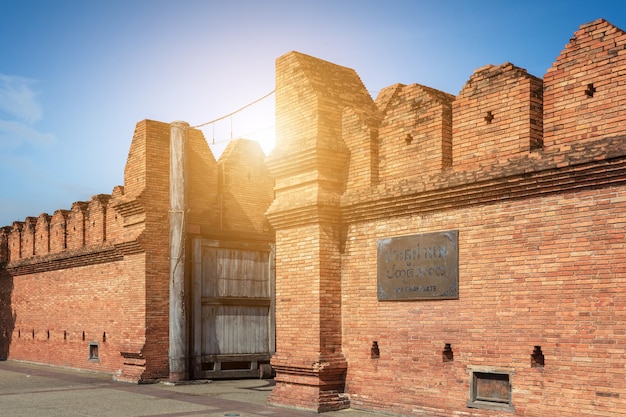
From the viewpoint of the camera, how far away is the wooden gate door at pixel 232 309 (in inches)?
573

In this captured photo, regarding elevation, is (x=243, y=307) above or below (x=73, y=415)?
above

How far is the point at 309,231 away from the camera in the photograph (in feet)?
34.2

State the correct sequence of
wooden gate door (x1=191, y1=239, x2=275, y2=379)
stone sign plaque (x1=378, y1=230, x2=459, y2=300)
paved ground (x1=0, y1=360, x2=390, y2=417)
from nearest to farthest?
stone sign plaque (x1=378, y1=230, x2=459, y2=300)
paved ground (x1=0, y1=360, x2=390, y2=417)
wooden gate door (x1=191, y1=239, x2=275, y2=379)

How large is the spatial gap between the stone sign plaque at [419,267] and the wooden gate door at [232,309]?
5.97 meters

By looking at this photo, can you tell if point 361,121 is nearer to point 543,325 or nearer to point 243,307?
point 543,325

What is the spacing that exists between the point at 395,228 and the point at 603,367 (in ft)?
11.3

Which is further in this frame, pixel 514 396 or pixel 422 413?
pixel 422 413

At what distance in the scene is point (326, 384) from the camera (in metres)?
9.98

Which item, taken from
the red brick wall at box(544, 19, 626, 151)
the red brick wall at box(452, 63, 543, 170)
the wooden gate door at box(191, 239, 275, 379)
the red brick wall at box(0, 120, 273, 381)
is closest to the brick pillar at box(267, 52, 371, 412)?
the red brick wall at box(452, 63, 543, 170)

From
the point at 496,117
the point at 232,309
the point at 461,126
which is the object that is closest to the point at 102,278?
A: the point at 232,309

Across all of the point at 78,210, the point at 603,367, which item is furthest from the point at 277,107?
the point at 78,210

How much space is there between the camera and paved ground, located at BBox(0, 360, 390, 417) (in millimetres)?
9891

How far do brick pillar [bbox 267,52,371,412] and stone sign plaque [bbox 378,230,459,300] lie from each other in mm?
985

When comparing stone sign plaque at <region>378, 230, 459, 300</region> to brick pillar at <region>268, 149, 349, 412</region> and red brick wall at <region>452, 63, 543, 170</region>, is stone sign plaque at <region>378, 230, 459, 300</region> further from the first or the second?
red brick wall at <region>452, 63, 543, 170</region>
